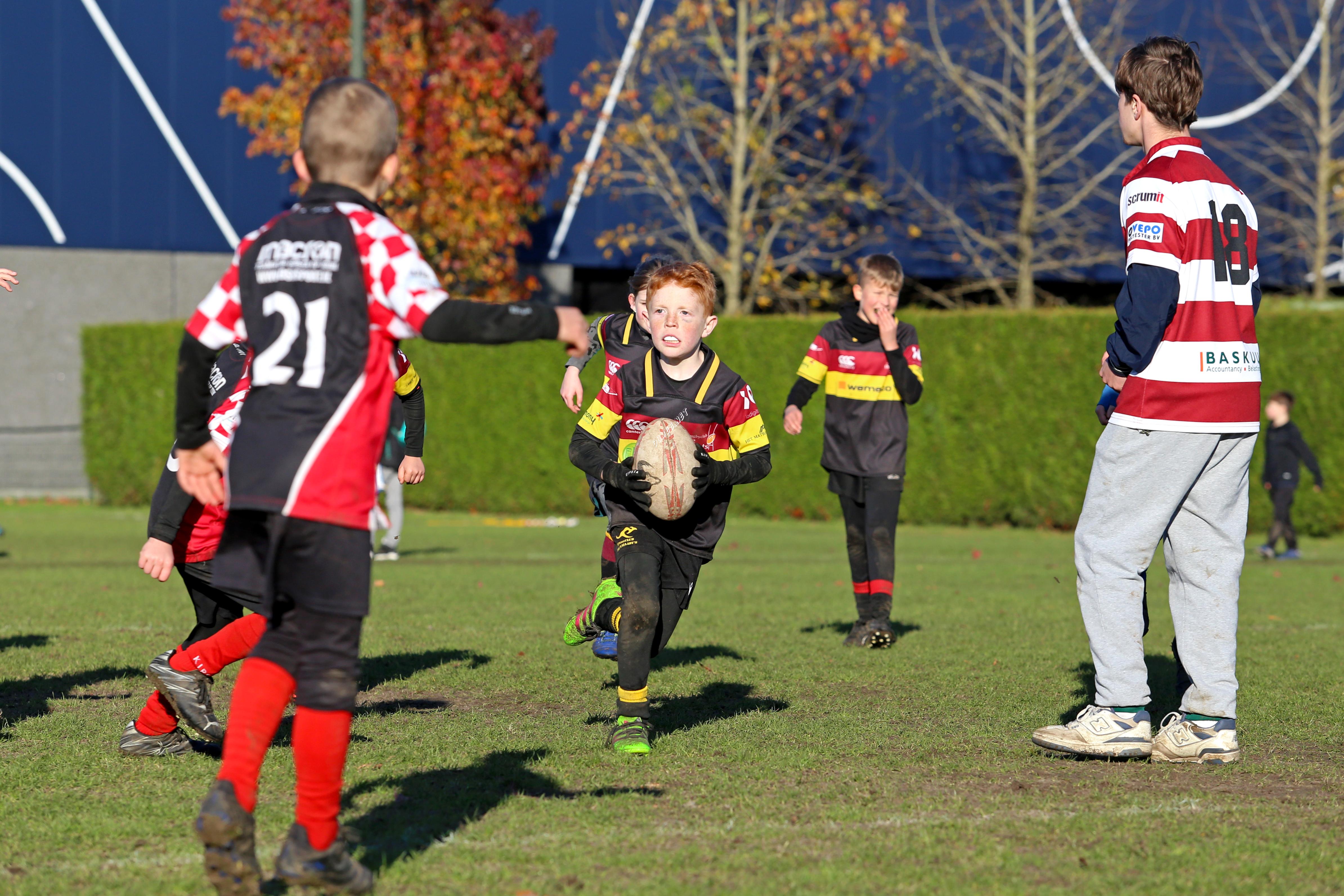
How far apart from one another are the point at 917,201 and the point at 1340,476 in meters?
11.6

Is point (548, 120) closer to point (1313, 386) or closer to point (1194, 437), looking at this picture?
point (1313, 386)

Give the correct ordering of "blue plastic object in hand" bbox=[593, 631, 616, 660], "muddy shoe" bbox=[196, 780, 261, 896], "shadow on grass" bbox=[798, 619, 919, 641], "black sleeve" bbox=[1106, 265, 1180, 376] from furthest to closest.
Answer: "shadow on grass" bbox=[798, 619, 919, 641] < "blue plastic object in hand" bbox=[593, 631, 616, 660] < "black sleeve" bbox=[1106, 265, 1180, 376] < "muddy shoe" bbox=[196, 780, 261, 896]

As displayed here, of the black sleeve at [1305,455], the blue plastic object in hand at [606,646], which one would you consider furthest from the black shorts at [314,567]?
the black sleeve at [1305,455]

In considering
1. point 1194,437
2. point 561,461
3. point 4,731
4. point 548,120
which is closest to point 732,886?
point 1194,437

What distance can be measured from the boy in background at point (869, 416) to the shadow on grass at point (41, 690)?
3.95 meters

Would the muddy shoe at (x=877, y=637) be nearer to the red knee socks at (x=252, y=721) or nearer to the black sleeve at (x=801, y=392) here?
the black sleeve at (x=801, y=392)

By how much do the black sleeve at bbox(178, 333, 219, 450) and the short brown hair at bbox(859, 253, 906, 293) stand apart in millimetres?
5392

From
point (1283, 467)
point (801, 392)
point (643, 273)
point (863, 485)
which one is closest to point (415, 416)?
point (643, 273)

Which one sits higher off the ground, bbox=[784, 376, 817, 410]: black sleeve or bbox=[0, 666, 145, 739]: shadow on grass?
bbox=[784, 376, 817, 410]: black sleeve

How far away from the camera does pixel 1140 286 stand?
16.5ft

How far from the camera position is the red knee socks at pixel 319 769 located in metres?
3.53

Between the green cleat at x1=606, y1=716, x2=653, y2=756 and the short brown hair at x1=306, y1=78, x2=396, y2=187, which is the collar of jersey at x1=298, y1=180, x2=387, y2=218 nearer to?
the short brown hair at x1=306, y1=78, x2=396, y2=187

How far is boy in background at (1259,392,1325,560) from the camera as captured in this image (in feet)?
52.7

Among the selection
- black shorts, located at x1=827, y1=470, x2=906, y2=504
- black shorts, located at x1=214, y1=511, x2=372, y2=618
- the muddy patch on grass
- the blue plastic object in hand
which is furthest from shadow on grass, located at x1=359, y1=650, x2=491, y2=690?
black shorts, located at x1=214, y1=511, x2=372, y2=618
